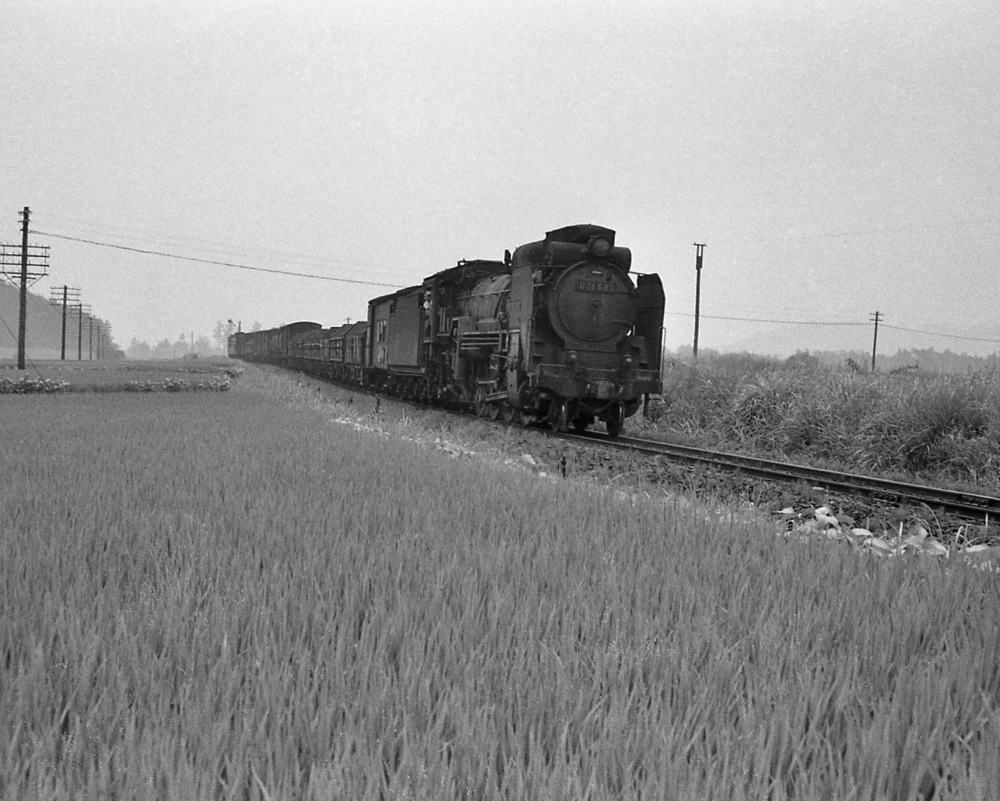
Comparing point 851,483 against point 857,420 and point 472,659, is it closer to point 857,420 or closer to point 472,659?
point 857,420

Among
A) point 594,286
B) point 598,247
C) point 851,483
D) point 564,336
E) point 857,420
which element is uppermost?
point 598,247

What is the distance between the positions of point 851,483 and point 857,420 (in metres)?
5.30

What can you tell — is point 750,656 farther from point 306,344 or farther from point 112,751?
point 306,344

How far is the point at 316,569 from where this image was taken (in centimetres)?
360

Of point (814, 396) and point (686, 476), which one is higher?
point (814, 396)

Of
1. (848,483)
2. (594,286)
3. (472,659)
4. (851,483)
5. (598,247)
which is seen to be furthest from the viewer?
(598,247)

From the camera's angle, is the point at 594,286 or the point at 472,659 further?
the point at 594,286

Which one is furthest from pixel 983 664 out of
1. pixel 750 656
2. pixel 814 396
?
pixel 814 396

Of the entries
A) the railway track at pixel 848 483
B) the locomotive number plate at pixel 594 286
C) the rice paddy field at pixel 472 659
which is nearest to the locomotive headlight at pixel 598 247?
the locomotive number plate at pixel 594 286

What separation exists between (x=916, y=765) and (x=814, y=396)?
15.0 meters

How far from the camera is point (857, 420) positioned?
1455 centimetres

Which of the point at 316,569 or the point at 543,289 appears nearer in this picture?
the point at 316,569

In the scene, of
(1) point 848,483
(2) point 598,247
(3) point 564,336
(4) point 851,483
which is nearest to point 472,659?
(1) point 848,483

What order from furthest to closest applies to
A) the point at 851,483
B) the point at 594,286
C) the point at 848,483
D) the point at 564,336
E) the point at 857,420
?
the point at 594,286
the point at 564,336
the point at 857,420
the point at 851,483
the point at 848,483
